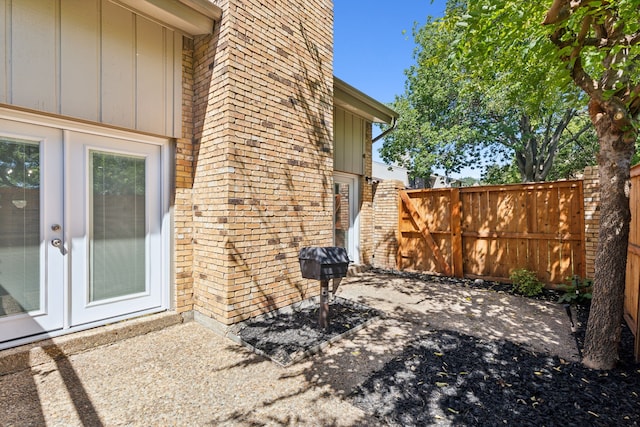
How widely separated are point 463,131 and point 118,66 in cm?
1443

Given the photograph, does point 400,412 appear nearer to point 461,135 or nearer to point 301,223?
point 301,223

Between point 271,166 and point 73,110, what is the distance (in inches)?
85.9

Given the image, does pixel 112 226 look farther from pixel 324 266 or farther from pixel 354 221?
pixel 354 221

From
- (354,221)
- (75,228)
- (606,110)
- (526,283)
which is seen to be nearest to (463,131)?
(354,221)

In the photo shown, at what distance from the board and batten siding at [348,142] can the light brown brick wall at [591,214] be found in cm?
419

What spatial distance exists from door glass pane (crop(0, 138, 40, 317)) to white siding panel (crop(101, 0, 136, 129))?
2.74 feet

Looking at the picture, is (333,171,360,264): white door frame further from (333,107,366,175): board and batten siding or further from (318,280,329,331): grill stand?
(318,280,329,331): grill stand

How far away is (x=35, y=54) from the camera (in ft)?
9.24

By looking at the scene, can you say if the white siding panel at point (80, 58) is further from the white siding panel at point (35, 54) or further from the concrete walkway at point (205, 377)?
the concrete walkway at point (205, 377)

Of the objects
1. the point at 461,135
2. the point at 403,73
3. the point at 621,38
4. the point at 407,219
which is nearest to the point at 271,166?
the point at 621,38

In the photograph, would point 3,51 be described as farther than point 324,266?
No

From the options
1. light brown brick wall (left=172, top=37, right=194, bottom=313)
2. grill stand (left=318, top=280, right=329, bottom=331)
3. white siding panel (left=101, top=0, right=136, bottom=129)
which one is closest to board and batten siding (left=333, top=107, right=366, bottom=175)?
light brown brick wall (left=172, top=37, right=194, bottom=313)

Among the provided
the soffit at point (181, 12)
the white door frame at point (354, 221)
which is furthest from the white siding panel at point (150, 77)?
the white door frame at point (354, 221)

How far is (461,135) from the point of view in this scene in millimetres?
14250
